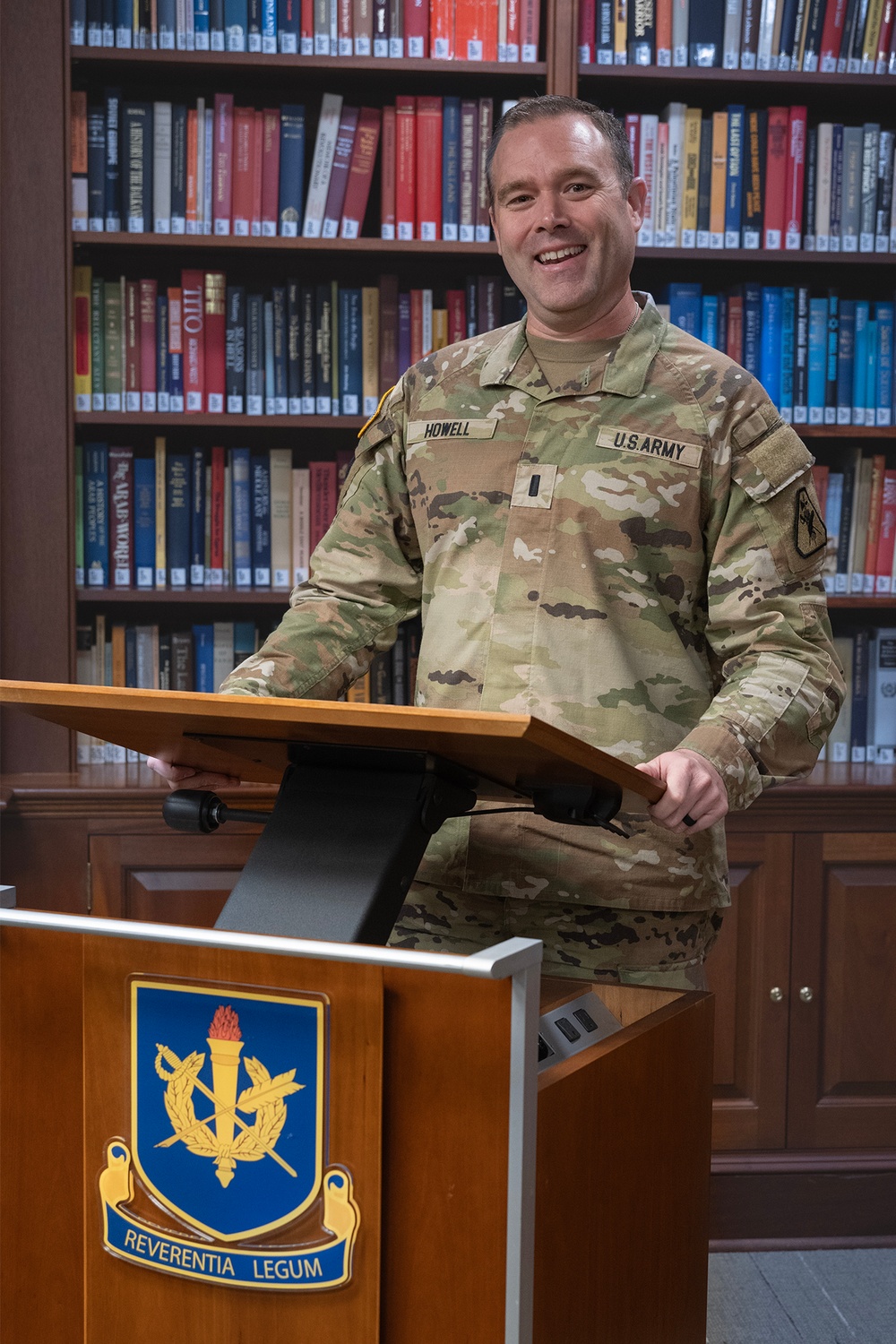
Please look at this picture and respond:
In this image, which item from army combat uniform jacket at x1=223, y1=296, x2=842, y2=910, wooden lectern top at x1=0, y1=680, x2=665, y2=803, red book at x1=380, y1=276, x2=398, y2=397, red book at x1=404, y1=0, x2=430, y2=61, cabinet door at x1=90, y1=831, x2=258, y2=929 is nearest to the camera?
wooden lectern top at x1=0, y1=680, x2=665, y2=803

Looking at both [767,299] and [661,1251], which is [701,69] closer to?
[767,299]

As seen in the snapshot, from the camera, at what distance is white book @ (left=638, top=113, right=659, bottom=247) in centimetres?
247

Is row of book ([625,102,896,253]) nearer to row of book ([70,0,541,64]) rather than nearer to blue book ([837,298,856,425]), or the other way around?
blue book ([837,298,856,425])

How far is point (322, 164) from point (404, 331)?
0.35 m

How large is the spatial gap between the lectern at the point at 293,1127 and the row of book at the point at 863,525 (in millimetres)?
1821

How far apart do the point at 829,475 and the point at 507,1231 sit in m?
2.09

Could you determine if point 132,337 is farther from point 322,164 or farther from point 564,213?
point 564,213

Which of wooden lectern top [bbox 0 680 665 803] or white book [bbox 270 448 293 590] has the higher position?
white book [bbox 270 448 293 590]

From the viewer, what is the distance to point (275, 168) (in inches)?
96.1

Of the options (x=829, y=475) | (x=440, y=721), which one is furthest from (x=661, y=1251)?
(x=829, y=475)

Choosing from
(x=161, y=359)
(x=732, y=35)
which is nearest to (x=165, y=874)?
(x=161, y=359)

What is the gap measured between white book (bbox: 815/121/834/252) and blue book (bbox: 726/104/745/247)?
16 centimetres

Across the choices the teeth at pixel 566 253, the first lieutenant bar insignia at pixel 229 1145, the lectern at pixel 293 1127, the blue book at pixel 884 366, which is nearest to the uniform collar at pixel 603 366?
the teeth at pixel 566 253

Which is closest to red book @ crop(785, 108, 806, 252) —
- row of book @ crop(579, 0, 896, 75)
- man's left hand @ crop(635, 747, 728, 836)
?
row of book @ crop(579, 0, 896, 75)
